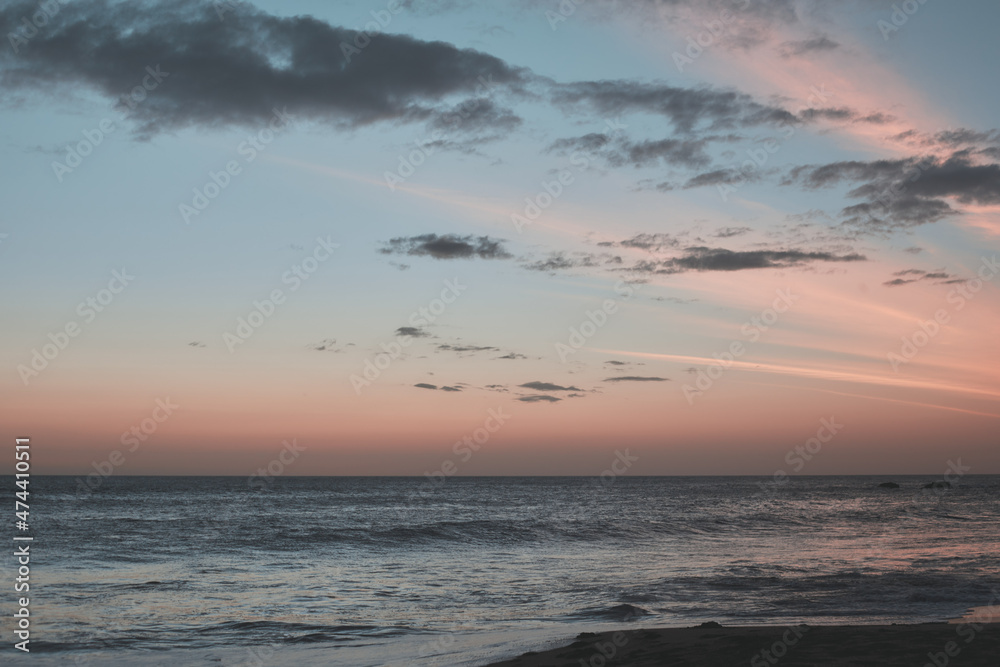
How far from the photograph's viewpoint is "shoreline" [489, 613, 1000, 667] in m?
11.7

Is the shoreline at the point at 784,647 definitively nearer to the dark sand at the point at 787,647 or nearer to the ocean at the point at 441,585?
the dark sand at the point at 787,647

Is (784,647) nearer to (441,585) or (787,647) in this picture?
(787,647)

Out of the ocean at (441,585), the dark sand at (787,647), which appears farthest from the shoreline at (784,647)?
the ocean at (441,585)

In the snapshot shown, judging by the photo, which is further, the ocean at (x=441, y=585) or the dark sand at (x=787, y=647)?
the ocean at (x=441, y=585)

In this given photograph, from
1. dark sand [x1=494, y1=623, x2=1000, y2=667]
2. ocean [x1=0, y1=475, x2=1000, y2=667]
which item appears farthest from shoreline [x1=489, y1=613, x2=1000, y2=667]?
ocean [x1=0, y1=475, x2=1000, y2=667]

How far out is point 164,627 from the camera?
1683 centimetres

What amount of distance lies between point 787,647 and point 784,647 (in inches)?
2.1

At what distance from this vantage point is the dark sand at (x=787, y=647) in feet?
38.2

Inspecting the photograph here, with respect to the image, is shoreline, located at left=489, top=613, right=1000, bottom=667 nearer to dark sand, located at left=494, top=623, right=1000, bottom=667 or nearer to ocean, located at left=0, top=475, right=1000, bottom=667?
dark sand, located at left=494, top=623, right=1000, bottom=667

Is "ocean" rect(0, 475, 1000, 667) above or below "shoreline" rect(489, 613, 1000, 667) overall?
below

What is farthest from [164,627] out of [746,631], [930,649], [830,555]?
[830,555]

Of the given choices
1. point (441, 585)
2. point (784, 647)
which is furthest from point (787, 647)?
point (441, 585)

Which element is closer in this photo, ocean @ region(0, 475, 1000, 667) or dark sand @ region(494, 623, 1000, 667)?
dark sand @ region(494, 623, 1000, 667)

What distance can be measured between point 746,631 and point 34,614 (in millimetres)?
17208
